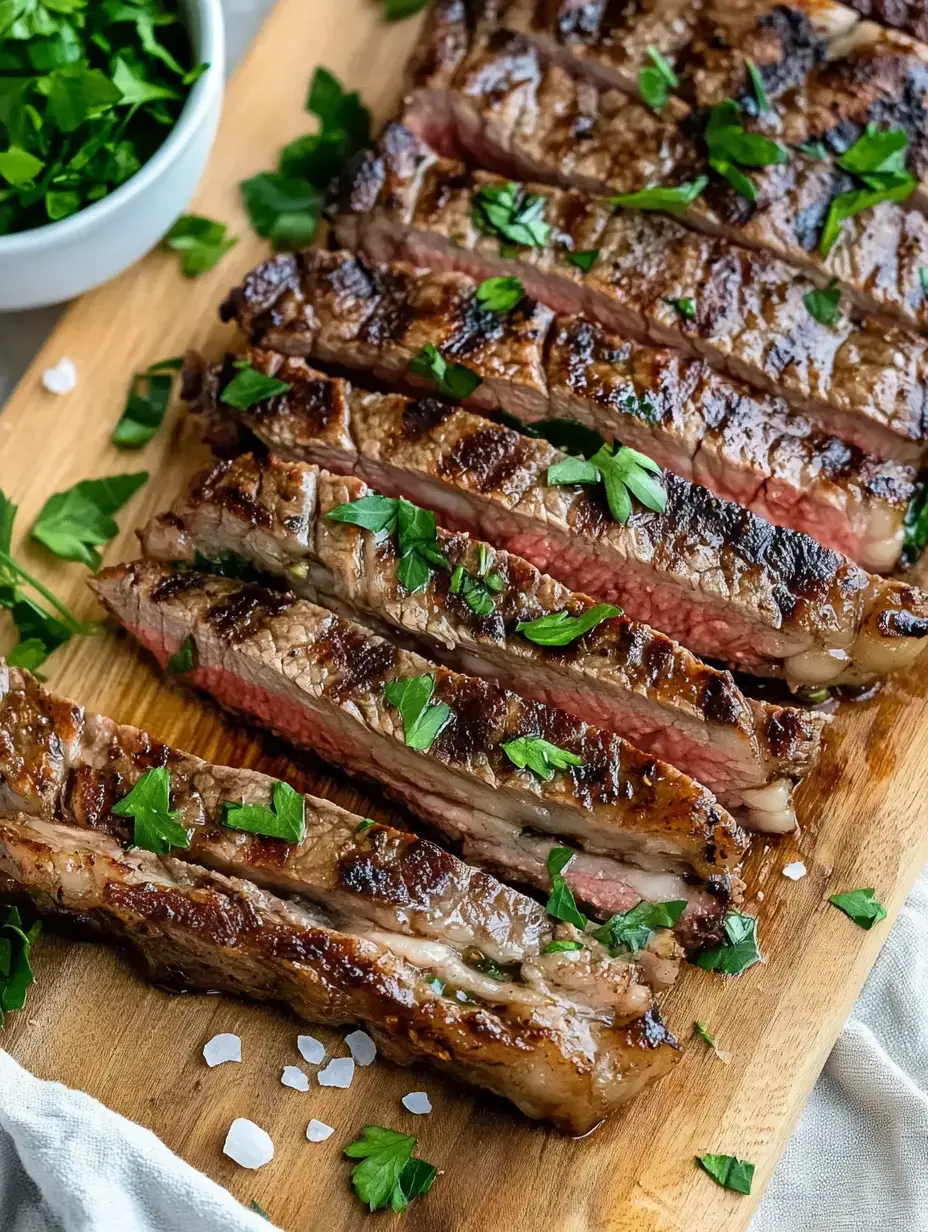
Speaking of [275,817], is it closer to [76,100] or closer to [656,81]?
[76,100]

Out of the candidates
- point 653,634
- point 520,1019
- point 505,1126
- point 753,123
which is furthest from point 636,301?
point 505,1126

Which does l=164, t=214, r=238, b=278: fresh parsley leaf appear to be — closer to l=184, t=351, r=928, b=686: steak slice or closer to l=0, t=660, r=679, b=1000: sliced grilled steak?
l=184, t=351, r=928, b=686: steak slice

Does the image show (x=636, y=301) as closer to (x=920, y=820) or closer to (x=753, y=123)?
(x=753, y=123)


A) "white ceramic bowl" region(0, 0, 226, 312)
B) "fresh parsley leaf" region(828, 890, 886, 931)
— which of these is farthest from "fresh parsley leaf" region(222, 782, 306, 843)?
"white ceramic bowl" region(0, 0, 226, 312)

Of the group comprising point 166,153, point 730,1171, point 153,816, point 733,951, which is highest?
point 166,153

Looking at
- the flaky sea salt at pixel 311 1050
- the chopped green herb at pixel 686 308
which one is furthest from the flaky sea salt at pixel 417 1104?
the chopped green herb at pixel 686 308

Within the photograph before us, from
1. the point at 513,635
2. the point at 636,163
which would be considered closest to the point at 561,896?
the point at 513,635
